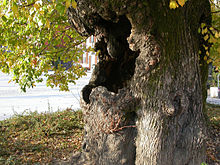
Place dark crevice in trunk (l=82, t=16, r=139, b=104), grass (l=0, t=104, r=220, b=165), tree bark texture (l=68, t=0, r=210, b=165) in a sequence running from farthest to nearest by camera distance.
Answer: grass (l=0, t=104, r=220, b=165) → dark crevice in trunk (l=82, t=16, r=139, b=104) → tree bark texture (l=68, t=0, r=210, b=165)

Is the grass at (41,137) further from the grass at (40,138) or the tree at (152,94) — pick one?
the tree at (152,94)

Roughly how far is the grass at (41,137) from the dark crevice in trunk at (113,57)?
1.84m

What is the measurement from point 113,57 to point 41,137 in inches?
124

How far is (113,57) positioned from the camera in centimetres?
450

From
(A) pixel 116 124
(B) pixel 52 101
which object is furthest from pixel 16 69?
(B) pixel 52 101

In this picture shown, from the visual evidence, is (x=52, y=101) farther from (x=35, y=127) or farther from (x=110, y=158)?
(x=110, y=158)

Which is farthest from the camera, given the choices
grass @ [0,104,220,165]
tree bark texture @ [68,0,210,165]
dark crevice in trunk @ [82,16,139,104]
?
grass @ [0,104,220,165]

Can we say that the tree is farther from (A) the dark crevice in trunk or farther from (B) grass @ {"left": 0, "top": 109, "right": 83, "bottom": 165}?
(B) grass @ {"left": 0, "top": 109, "right": 83, "bottom": 165}

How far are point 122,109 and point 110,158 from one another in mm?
883

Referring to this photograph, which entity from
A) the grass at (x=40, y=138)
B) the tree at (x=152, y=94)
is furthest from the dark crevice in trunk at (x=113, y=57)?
the grass at (x=40, y=138)

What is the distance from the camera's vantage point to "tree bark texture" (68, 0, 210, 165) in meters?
3.41

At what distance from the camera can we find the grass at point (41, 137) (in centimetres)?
503

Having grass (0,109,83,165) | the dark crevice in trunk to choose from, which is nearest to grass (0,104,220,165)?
grass (0,109,83,165)

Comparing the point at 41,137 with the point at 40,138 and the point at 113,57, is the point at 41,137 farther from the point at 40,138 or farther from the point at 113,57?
the point at 113,57
